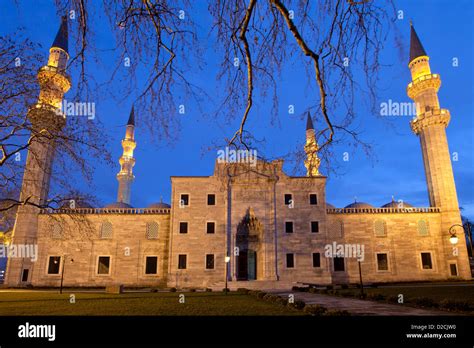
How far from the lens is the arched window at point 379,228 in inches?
1329

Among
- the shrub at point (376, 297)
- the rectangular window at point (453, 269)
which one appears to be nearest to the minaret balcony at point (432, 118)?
the rectangular window at point (453, 269)

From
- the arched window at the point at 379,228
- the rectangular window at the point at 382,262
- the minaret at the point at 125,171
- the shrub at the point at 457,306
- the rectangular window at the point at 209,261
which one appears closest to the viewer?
the shrub at the point at 457,306

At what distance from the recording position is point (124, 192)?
4209 centimetres

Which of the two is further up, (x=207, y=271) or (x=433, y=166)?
(x=433, y=166)

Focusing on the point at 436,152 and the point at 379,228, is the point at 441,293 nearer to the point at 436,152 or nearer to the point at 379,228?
the point at 379,228

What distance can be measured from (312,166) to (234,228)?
87.9 ft

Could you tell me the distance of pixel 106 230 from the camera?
33000 mm

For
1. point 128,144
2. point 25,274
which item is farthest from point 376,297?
point 128,144

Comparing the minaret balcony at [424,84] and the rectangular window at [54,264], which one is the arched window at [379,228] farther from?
the rectangular window at [54,264]

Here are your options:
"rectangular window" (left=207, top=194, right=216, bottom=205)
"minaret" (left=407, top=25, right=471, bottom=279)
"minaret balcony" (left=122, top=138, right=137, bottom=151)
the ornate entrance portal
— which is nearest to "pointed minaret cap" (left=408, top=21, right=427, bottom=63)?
"minaret" (left=407, top=25, right=471, bottom=279)

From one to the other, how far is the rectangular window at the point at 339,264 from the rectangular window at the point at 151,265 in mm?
18002
